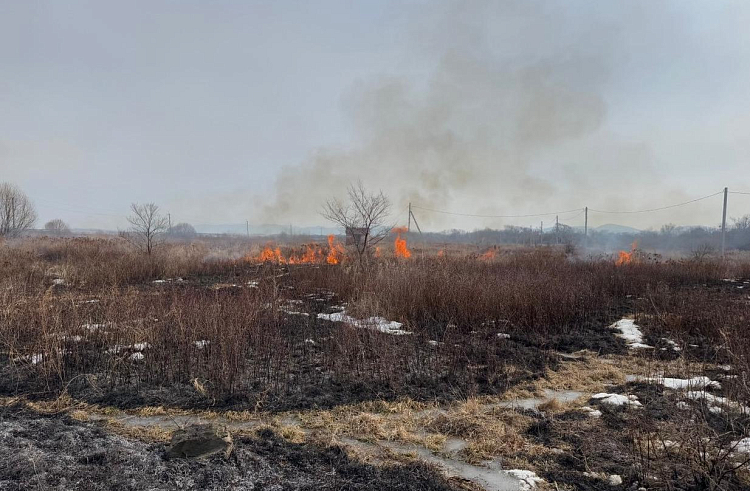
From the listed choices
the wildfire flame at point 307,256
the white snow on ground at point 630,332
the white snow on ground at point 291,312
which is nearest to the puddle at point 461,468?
the white snow on ground at point 291,312

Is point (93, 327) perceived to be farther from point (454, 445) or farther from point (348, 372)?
point (454, 445)

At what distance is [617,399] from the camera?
15.0 feet

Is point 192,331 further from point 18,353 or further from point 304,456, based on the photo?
point 304,456

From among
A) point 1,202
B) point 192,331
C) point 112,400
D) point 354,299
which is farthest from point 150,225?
point 1,202

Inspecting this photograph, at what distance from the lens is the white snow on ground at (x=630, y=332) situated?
724cm

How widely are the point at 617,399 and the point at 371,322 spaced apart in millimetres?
4030

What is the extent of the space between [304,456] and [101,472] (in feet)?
4.73

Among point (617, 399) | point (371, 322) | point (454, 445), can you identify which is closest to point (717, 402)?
point (617, 399)

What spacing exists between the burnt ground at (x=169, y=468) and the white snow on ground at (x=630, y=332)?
5.89 metres

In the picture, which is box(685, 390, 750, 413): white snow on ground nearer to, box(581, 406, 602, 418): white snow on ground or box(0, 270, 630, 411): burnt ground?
box(581, 406, 602, 418): white snow on ground

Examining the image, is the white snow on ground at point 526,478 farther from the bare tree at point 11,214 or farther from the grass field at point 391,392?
the bare tree at point 11,214

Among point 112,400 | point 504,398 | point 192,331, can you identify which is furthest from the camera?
point 192,331

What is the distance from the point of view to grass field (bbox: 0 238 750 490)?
10.0 feet

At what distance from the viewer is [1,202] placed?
2745 centimetres
